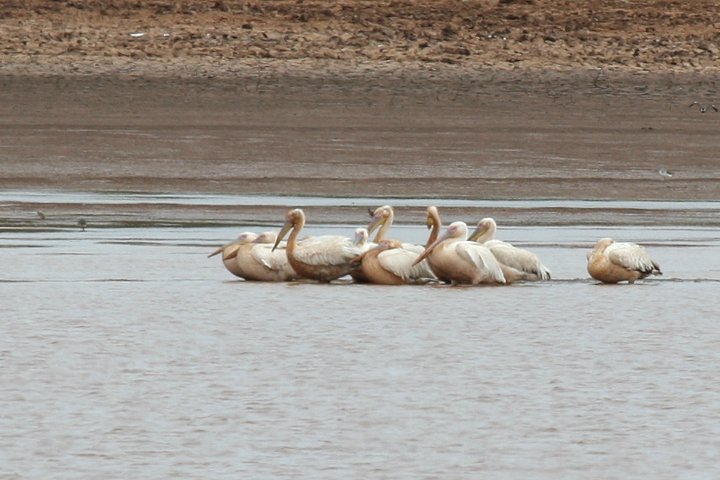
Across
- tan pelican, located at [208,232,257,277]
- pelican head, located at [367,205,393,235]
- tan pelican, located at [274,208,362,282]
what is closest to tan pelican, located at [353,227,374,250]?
tan pelican, located at [274,208,362,282]

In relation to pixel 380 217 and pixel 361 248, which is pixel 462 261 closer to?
pixel 361 248

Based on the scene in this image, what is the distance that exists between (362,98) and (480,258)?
12.6 m

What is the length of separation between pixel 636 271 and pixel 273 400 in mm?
4487

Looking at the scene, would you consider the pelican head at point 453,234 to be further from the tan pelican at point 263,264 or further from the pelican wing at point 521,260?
the tan pelican at point 263,264

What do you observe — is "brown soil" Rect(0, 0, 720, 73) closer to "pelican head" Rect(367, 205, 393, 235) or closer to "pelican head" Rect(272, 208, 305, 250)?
"pelican head" Rect(367, 205, 393, 235)

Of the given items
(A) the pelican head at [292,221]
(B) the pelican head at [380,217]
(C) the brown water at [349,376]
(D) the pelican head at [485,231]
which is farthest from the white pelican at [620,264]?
(A) the pelican head at [292,221]

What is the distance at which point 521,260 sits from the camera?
37.6 feet

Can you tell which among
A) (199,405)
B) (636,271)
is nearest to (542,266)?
(636,271)

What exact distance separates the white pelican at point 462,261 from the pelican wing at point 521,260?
86 millimetres

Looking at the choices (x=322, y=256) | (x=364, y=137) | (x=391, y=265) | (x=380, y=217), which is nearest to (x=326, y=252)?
(x=322, y=256)

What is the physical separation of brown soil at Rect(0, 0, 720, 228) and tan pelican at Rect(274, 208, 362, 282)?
157 inches

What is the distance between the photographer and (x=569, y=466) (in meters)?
6.28

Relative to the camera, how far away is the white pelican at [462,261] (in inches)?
447

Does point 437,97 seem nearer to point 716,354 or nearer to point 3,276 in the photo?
point 3,276
